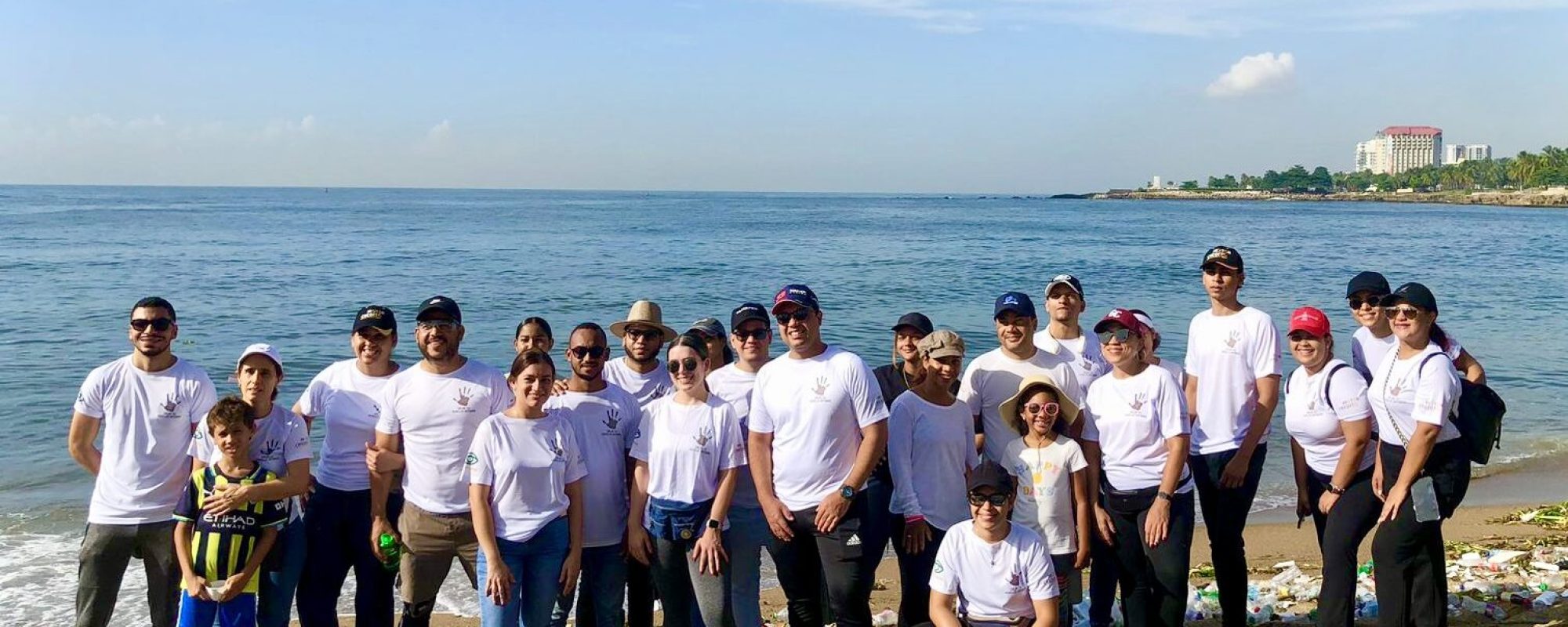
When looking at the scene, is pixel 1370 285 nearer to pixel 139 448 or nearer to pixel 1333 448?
pixel 1333 448

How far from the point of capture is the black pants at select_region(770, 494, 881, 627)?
4883 mm

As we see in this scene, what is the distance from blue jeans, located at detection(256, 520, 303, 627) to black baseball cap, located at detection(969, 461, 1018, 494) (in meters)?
3.03

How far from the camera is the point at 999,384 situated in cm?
525

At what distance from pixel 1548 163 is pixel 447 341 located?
5566 inches

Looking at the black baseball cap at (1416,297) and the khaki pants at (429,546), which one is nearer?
the black baseball cap at (1416,297)

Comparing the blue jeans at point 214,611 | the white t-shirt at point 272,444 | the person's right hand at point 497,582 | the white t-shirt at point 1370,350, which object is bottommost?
the blue jeans at point 214,611

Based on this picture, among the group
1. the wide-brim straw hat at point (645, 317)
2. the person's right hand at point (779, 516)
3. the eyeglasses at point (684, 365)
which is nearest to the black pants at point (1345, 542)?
the person's right hand at point (779, 516)

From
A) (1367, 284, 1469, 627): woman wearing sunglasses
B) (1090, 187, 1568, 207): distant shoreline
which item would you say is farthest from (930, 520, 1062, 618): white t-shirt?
(1090, 187, 1568, 207): distant shoreline

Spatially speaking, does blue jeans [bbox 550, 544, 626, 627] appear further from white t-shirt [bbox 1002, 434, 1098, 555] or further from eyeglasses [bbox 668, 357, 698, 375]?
white t-shirt [bbox 1002, 434, 1098, 555]

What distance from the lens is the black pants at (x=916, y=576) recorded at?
5012mm

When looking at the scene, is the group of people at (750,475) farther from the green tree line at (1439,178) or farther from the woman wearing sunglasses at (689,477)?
the green tree line at (1439,178)

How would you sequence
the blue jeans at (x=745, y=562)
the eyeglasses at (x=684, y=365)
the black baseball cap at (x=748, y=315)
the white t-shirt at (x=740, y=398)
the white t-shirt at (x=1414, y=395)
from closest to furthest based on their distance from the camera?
the white t-shirt at (x=1414, y=395) < the eyeglasses at (x=684, y=365) < the blue jeans at (x=745, y=562) < the white t-shirt at (x=740, y=398) < the black baseball cap at (x=748, y=315)

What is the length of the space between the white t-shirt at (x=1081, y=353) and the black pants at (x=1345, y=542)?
3.97 feet

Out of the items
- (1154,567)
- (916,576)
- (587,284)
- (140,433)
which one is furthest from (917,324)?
(587,284)
